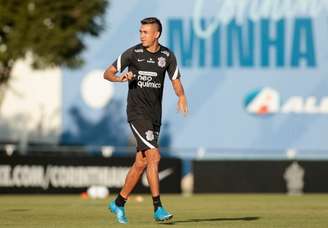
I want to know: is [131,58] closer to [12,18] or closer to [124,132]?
[12,18]

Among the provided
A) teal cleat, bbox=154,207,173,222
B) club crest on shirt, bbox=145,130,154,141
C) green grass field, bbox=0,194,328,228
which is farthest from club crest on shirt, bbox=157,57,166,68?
green grass field, bbox=0,194,328,228

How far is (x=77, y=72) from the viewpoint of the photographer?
120 feet

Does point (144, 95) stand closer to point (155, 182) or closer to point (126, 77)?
point (126, 77)

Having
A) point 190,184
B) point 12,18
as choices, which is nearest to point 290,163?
point 190,184

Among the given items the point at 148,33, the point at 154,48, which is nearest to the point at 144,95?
the point at 154,48

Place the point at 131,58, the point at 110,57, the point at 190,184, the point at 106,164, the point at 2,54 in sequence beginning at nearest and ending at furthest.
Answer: the point at 131,58 → the point at 106,164 → the point at 190,184 → the point at 2,54 → the point at 110,57

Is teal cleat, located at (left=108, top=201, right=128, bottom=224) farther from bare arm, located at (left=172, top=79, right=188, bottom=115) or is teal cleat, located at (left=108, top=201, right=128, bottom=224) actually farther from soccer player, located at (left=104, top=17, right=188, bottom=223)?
bare arm, located at (left=172, top=79, right=188, bottom=115)

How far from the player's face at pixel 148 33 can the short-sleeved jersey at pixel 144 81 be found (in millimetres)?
185

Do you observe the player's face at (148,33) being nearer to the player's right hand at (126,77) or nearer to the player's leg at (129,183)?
the player's right hand at (126,77)

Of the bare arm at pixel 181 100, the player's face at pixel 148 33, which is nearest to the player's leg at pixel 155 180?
the bare arm at pixel 181 100

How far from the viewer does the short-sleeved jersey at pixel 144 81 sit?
13.0m

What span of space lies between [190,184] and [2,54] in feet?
21.1

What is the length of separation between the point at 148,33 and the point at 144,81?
59 cm

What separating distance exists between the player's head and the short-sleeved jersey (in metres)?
0.20
